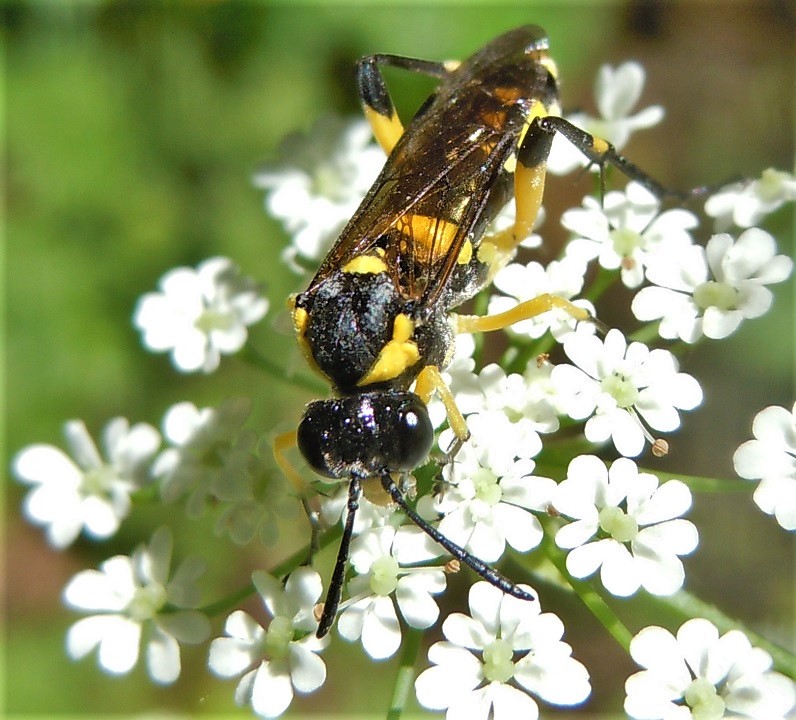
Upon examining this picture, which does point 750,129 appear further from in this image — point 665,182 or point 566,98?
point 566,98

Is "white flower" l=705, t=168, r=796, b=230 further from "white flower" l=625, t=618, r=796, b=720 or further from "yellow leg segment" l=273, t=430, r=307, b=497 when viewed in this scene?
"yellow leg segment" l=273, t=430, r=307, b=497

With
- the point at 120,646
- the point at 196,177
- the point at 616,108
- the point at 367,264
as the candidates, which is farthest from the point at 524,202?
the point at 196,177

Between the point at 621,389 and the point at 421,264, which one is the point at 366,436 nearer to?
the point at 421,264

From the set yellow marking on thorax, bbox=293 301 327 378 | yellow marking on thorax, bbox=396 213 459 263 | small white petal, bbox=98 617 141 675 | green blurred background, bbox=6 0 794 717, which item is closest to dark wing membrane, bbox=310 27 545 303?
yellow marking on thorax, bbox=396 213 459 263

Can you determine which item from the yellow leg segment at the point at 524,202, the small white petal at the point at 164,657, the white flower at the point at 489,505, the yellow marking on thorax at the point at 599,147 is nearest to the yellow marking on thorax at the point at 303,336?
the white flower at the point at 489,505

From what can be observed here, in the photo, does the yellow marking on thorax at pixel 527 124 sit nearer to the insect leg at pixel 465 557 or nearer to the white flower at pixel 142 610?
the insect leg at pixel 465 557

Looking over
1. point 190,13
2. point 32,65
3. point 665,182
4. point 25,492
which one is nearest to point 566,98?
point 665,182
